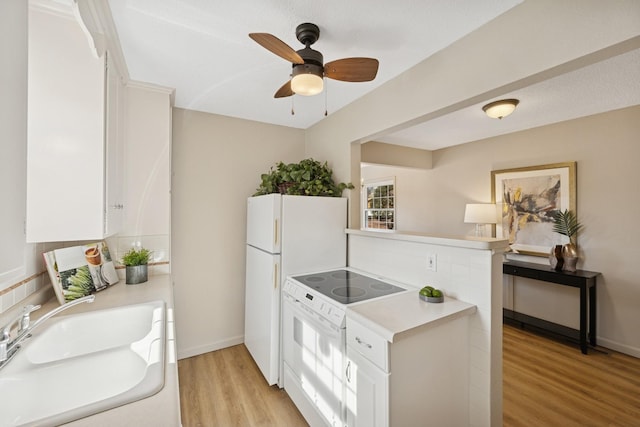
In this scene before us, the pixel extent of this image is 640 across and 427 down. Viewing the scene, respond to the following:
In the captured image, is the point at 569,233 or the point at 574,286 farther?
the point at 569,233

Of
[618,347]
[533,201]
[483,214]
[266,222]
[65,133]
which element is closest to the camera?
[65,133]

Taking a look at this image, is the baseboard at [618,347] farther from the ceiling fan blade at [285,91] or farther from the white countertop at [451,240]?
the ceiling fan blade at [285,91]

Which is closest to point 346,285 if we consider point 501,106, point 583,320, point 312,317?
point 312,317

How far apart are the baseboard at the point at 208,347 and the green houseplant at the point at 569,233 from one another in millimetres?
3581

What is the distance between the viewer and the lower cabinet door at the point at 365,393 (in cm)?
119

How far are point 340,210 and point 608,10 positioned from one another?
186 centimetres

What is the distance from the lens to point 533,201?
10.6 ft

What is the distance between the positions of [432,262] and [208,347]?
7.64 ft

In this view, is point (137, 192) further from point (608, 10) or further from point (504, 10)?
point (608, 10)

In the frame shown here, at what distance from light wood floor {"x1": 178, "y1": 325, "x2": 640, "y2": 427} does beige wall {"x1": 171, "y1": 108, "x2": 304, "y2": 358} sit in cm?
34

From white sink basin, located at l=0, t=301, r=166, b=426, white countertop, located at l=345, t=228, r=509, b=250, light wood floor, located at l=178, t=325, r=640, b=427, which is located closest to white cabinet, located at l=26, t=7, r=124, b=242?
white sink basin, located at l=0, t=301, r=166, b=426

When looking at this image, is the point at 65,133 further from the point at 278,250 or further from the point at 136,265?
the point at 278,250

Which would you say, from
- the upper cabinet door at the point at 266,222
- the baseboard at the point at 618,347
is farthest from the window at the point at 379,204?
the baseboard at the point at 618,347

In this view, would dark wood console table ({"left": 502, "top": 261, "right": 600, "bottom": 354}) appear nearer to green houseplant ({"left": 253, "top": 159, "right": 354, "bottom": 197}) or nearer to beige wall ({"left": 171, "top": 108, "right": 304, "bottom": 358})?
green houseplant ({"left": 253, "top": 159, "right": 354, "bottom": 197})
